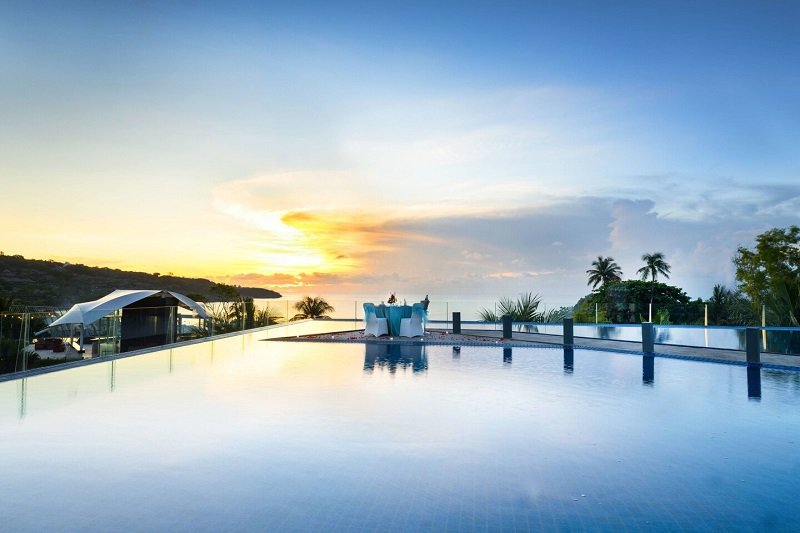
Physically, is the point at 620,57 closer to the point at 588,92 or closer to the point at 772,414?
the point at 588,92

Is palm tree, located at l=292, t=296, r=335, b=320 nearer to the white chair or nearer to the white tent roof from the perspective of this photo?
the white tent roof

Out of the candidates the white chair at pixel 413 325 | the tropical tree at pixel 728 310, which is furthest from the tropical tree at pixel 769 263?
the white chair at pixel 413 325

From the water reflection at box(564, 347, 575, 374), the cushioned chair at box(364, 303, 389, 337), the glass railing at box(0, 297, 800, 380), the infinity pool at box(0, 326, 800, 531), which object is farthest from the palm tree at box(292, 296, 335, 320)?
the infinity pool at box(0, 326, 800, 531)

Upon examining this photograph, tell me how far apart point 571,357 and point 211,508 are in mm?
10011

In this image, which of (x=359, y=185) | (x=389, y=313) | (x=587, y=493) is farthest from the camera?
(x=359, y=185)

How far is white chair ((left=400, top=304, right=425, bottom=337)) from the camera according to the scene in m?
15.7

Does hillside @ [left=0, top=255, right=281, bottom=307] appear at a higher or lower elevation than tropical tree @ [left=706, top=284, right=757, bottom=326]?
higher

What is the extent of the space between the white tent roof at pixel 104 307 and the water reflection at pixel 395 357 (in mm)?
5082

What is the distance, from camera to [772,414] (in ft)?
21.6

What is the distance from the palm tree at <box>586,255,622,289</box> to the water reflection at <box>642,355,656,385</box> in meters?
40.8

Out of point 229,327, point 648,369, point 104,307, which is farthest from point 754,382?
point 229,327

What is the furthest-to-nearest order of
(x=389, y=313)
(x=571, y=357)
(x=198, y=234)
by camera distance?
(x=198, y=234) → (x=389, y=313) → (x=571, y=357)

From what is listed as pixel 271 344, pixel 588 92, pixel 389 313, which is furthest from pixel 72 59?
pixel 588 92

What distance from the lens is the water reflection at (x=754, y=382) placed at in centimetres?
781
